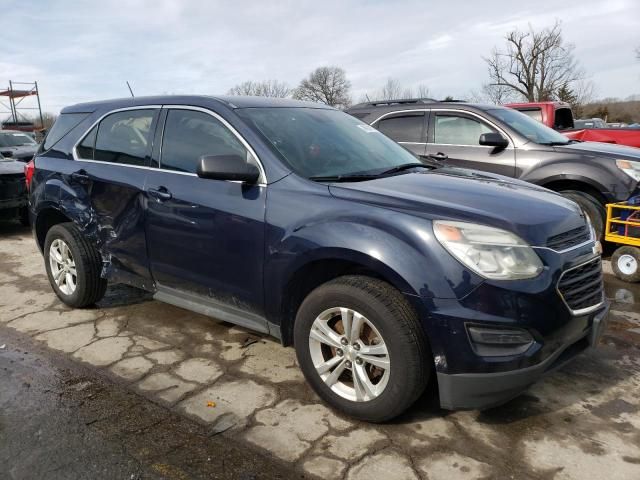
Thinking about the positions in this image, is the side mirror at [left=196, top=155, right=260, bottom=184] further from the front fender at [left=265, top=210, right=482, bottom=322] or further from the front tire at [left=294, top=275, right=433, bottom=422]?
the front tire at [left=294, top=275, right=433, bottom=422]

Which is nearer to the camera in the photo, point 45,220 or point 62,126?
point 62,126

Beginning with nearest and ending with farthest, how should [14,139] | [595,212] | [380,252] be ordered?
1. [380,252]
2. [595,212]
3. [14,139]

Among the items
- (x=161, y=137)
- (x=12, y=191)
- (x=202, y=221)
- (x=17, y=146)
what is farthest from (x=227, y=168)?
(x=17, y=146)

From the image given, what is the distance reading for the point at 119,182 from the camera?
3857 millimetres

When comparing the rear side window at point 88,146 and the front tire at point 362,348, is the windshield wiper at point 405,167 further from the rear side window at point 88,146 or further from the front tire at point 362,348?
the rear side window at point 88,146

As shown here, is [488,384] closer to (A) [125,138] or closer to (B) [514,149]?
(A) [125,138]

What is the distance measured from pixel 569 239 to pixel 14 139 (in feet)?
46.9

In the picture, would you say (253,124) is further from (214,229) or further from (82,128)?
(82,128)

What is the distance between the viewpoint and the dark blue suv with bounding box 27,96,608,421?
2.40 meters

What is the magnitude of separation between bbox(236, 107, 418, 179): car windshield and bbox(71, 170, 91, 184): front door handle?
5.13 ft

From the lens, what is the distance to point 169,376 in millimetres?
3377

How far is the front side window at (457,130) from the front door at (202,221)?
4.03 meters

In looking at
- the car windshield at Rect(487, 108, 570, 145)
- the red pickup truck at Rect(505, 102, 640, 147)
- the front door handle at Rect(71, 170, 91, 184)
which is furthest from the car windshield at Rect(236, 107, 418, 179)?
the red pickup truck at Rect(505, 102, 640, 147)

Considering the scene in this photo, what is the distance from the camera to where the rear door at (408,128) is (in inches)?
272
